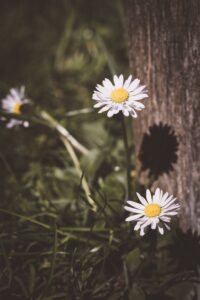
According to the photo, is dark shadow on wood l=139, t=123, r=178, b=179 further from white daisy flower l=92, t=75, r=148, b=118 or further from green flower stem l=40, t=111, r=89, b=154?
green flower stem l=40, t=111, r=89, b=154

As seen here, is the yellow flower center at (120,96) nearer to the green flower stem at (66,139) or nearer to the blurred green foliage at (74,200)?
the blurred green foliage at (74,200)

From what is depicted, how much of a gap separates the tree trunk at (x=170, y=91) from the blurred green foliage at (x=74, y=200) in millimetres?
99

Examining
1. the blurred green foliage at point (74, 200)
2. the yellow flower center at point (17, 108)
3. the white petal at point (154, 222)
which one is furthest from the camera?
the yellow flower center at point (17, 108)

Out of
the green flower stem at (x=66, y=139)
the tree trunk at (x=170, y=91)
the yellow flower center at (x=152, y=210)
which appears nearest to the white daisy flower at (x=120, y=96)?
the tree trunk at (x=170, y=91)

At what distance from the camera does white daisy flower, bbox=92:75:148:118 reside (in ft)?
3.22

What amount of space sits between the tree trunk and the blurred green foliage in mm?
99

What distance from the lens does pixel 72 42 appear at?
7.91 feet

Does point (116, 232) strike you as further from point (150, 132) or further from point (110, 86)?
point (110, 86)

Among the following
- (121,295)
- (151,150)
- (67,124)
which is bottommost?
(121,295)

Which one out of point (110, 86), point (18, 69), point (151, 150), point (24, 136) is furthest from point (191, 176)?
point (18, 69)

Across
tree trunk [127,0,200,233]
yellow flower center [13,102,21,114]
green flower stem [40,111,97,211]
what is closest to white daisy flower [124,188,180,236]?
tree trunk [127,0,200,233]

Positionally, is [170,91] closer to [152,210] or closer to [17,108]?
[152,210]

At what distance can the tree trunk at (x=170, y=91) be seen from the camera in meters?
1.00

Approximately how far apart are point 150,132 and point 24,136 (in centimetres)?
76
